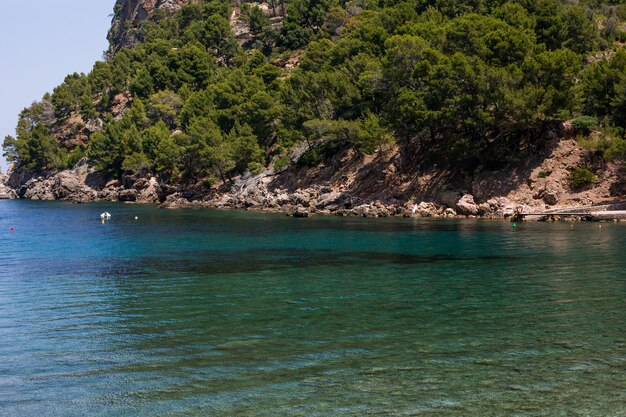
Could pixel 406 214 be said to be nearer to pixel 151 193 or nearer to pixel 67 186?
pixel 151 193

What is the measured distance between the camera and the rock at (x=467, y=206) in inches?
2493

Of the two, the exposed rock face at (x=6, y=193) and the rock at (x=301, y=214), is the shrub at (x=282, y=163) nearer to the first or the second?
the rock at (x=301, y=214)

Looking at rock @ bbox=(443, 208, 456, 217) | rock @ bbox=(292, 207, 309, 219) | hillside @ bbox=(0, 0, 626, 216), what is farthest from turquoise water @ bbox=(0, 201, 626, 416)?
rock @ bbox=(292, 207, 309, 219)

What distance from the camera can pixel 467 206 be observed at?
6356 cm

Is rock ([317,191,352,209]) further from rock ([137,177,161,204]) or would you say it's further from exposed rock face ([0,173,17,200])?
exposed rock face ([0,173,17,200])

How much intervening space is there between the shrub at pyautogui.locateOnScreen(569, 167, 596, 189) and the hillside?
347 mm

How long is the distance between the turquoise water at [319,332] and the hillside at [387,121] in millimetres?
26495

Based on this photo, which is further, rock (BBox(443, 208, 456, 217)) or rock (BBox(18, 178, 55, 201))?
rock (BBox(18, 178, 55, 201))

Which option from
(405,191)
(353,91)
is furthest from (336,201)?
(353,91)

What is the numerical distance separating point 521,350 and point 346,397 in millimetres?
5765

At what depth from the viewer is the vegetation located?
6391 cm

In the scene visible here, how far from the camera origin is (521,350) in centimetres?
1593

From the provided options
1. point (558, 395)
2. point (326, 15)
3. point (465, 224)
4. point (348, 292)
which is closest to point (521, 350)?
point (558, 395)

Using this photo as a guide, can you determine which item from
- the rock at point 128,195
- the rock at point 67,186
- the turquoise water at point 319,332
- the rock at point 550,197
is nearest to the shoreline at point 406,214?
the rock at point 550,197
